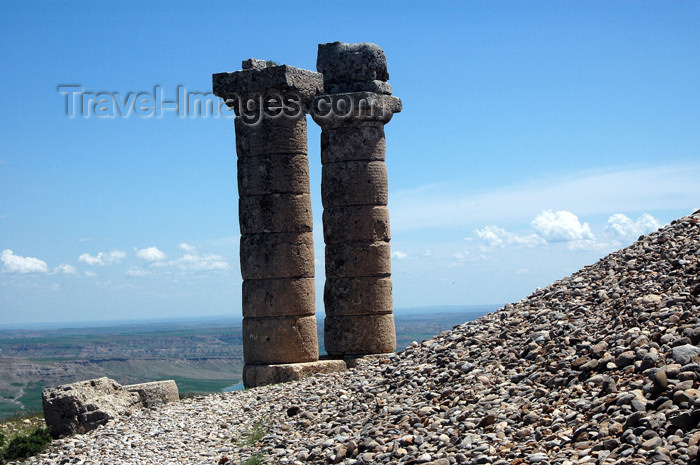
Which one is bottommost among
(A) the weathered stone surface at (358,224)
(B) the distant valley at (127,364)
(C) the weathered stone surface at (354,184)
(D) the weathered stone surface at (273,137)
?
(B) the distant valley at (127,364)

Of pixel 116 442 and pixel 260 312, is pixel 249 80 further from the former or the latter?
pixel 116 442

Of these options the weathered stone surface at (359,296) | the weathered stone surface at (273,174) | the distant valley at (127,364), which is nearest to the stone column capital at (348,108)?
the weathered stone surface at (273,174)

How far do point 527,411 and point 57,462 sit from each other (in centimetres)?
714

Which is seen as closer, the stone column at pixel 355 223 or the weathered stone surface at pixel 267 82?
the weathered stone surface at pixel 267 82

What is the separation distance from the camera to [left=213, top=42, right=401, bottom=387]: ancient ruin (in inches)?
653

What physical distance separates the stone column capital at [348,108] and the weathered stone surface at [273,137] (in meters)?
1.12

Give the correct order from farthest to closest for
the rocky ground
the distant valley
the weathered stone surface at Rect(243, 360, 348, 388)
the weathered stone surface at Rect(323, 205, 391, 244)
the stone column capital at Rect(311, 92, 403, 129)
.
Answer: the distant valley → the weathered stone surface at Rect(323, 205, 391, 244) → the stone column capital at Rect(311, 92, 403, 129) → the weathered stone surface at Rect(243, 360, 348, 388) → the rocky ground

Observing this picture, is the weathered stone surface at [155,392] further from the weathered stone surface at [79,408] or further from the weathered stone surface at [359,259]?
the weathered stone surface at [359,259]

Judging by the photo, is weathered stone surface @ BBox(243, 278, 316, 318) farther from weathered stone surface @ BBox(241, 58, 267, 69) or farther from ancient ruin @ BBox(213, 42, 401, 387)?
weathered stone surface @ BBox(241, 58, 267, 69)

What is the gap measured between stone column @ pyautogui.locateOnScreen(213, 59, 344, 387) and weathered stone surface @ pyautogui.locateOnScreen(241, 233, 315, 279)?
0.02 m

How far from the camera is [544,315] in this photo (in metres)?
11.5

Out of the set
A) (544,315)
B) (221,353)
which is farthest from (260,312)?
(221,353)

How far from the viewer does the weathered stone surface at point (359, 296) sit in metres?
18.0

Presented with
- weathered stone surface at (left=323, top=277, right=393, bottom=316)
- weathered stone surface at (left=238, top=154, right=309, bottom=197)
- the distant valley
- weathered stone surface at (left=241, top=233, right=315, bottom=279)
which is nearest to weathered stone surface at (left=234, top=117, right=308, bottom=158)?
weathered stone surface at (left=238, top=154, right=309, bottom=197)
